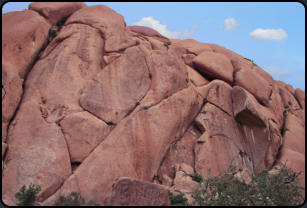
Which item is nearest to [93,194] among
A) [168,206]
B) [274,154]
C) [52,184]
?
[52,184]

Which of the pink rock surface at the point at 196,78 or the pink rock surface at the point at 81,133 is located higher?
the pink rock surface at the point at 196,78

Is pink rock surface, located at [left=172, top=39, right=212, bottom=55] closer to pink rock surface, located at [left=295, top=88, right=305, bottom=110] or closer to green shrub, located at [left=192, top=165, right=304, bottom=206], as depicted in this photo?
pink rock surface, located at [left=295, top=88, right=305, bottom=110]

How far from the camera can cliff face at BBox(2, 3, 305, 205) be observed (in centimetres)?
1645

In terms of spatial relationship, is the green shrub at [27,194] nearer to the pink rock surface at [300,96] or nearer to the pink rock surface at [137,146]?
the pink rock surface at [137,146]

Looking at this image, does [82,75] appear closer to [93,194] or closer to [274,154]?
[93,194]

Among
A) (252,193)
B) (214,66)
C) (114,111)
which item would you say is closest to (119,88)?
(114,111)

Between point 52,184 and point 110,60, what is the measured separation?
748 cm

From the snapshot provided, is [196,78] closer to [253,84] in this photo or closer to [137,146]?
[253,84]

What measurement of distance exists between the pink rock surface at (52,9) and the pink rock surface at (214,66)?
877 centimetres

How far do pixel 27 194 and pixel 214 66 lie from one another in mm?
13720

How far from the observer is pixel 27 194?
14938 mm

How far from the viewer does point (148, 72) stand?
1988 centimetres

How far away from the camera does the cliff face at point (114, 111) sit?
54.0 feet

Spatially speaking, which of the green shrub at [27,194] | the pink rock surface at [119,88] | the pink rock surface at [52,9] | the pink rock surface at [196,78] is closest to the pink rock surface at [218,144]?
the pink rock surface at [196,78]
